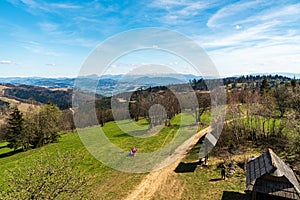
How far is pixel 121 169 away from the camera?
2516cm

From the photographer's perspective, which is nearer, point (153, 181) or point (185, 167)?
point (153, 181)

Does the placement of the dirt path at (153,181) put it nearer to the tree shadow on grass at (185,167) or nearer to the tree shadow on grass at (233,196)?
the tree shadow on grass at (185,167)

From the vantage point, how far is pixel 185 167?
2480 cm

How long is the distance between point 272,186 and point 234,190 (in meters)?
4.69

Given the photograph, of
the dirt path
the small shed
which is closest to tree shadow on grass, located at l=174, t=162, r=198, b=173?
the dirt path

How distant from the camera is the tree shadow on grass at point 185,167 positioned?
23.9 m

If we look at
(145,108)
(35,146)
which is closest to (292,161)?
(145,108)

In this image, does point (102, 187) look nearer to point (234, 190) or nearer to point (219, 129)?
point (234, 190)

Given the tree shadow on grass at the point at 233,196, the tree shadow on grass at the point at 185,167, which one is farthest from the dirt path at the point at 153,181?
the tree shadow on grass at the point at 233,196

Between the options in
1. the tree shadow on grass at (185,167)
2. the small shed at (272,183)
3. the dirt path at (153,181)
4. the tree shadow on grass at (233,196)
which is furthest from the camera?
the tree shadow on grass at (185,167)

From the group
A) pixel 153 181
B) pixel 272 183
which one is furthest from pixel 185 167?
pixel 272 183

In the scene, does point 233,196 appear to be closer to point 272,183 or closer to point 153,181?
point 272,183

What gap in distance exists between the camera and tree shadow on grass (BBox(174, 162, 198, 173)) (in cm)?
2385

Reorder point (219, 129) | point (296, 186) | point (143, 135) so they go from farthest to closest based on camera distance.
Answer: point (143, 135) → point (219, 129) → point (296, 186)
